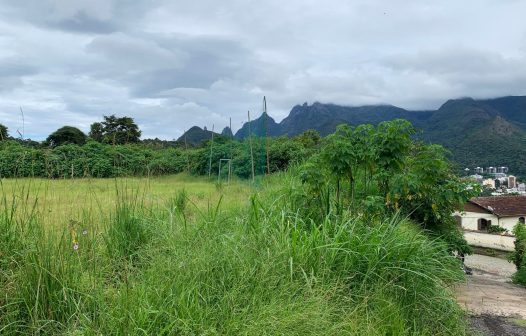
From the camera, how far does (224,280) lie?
3045mm

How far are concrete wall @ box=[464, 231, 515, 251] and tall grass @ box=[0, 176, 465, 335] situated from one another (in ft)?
89.4

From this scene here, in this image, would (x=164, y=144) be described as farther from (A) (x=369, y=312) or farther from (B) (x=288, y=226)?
(A) (x=369, y=312)

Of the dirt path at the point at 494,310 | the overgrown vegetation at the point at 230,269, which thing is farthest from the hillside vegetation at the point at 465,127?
the overgrown vegetation at the point at 230,269

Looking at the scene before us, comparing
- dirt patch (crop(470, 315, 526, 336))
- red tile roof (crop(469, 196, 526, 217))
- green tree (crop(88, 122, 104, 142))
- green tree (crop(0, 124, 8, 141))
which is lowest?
red tile roof (crop(469, 196, 526, 217))

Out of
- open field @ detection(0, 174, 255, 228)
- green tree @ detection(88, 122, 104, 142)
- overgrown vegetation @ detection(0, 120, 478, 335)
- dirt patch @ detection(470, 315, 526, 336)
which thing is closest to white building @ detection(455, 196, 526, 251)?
green tree @ detection(88, 122, 104, 142)

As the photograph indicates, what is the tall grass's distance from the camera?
8.58 feet

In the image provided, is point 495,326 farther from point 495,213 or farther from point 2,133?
point 495,213

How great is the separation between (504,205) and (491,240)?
10025mm

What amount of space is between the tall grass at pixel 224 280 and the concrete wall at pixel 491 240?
27.2 metres

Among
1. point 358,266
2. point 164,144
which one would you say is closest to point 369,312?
point 358,266

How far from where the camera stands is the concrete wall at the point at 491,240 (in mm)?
28719

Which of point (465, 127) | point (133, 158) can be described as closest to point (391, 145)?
point (133, 158)

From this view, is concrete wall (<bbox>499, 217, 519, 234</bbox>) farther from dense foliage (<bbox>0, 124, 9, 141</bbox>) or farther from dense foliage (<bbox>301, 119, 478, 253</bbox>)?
dense foliage (<bbox>0, 124, 9, 141</bbox>)

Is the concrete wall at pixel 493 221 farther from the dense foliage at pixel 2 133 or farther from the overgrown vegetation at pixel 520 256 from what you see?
the dense foliage at pixel 2 133
